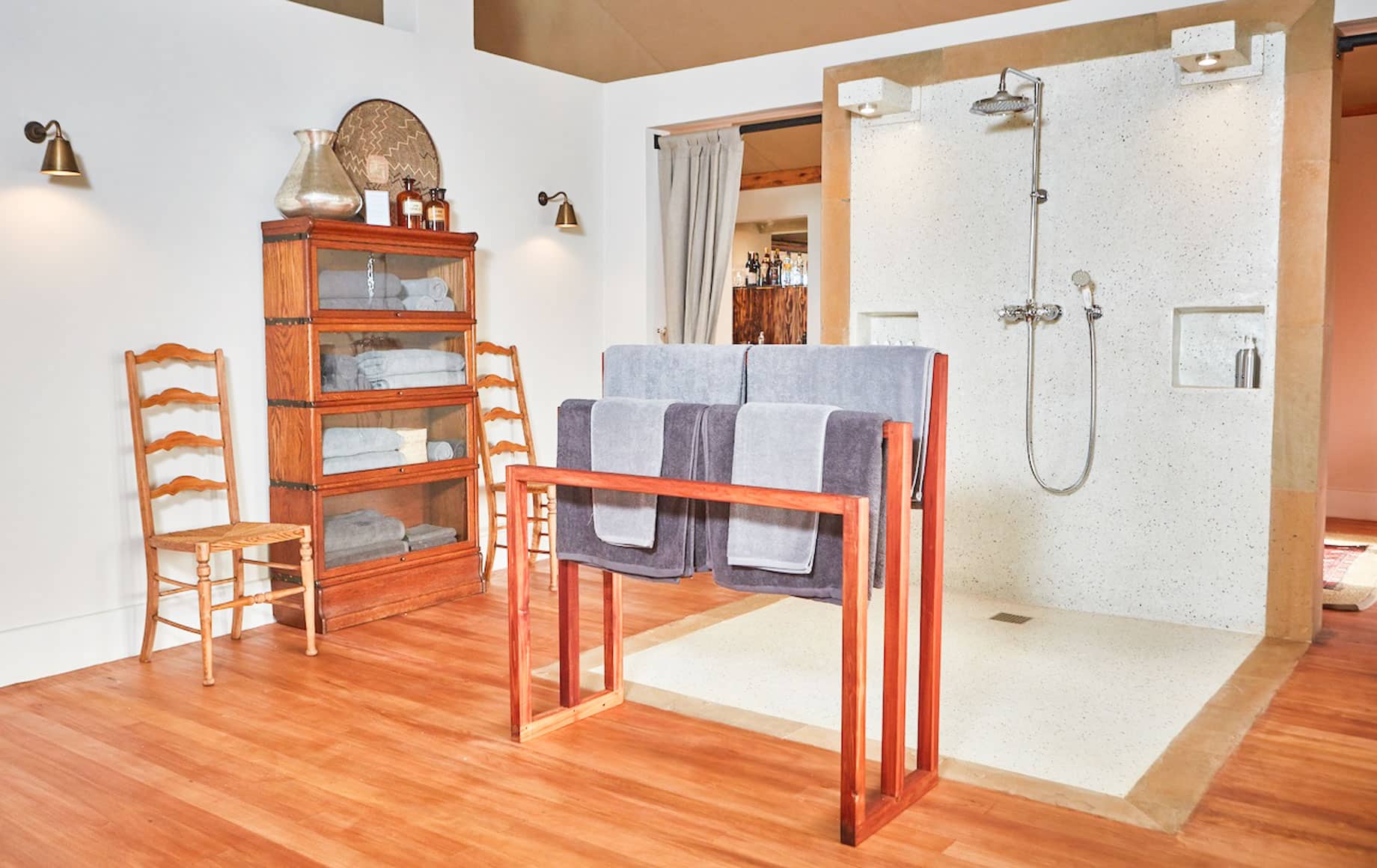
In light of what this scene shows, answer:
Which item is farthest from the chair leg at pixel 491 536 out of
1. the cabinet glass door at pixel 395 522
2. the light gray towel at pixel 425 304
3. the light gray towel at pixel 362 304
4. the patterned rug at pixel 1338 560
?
the patterned rug at pixel 1338 560

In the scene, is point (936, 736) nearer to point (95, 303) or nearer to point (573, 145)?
point (95, 303)

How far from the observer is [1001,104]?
422cm

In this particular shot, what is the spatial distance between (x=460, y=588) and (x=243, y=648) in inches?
38.5

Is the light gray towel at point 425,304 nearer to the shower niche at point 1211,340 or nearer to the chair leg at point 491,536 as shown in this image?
the chair leg at point 491,536

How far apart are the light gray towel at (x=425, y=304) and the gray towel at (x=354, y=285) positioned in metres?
0.04

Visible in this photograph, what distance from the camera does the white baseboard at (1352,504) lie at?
21.7 feet

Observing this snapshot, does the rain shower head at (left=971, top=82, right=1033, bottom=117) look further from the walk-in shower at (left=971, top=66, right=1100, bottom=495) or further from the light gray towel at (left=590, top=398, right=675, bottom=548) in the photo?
the light gray towel at (left=590, top=398, right=675, bottom=548)

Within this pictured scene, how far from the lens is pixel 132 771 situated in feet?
9.14

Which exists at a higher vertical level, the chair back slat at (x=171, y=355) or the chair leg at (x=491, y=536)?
the chair back slat at (x=171, y=355)

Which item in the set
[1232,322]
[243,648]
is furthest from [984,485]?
[243,648]

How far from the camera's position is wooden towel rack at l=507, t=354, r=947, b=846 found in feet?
7.85

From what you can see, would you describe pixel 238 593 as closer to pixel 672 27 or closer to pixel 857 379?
pixel 857 379

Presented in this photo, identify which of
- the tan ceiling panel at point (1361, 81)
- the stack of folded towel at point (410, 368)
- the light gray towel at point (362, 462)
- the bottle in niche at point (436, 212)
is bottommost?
the light gray towel at point (362, 462)

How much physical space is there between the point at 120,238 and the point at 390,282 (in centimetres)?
97
